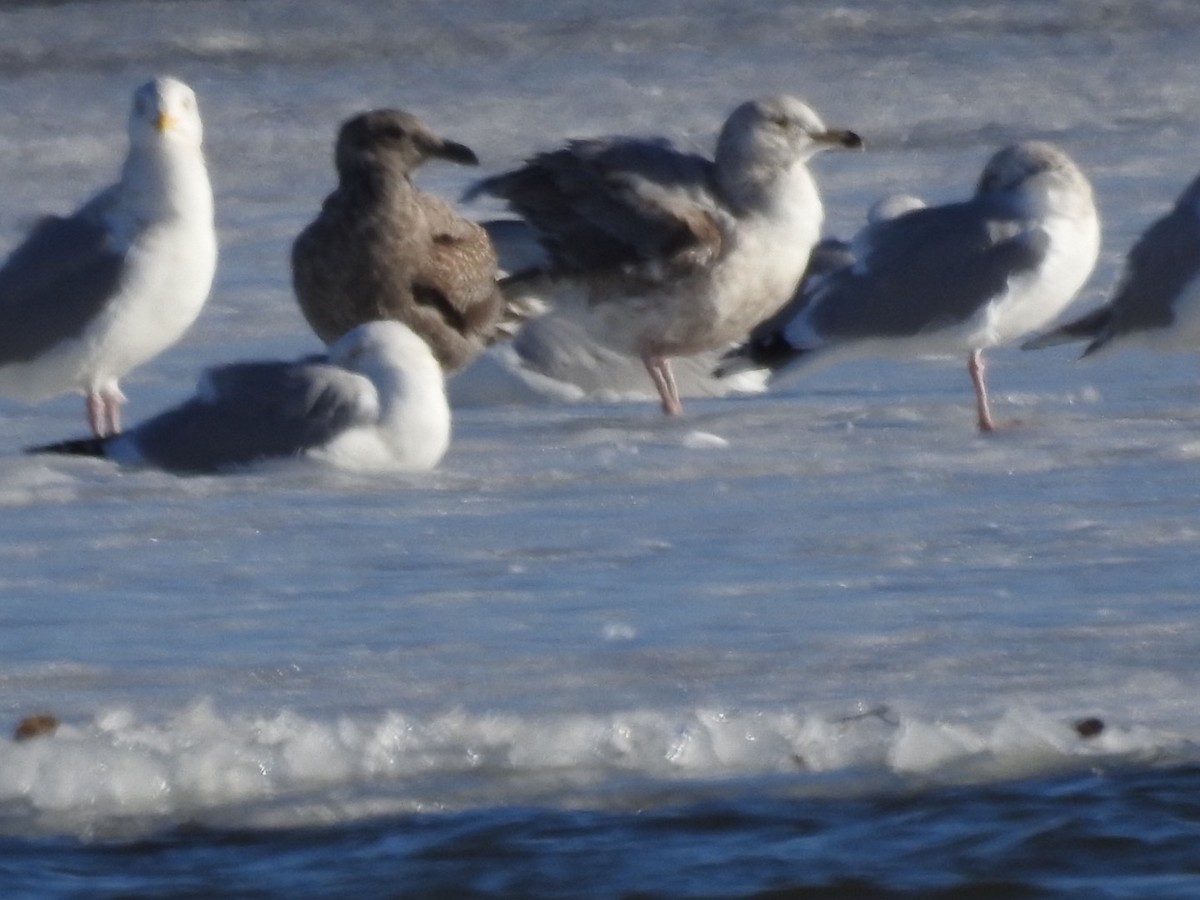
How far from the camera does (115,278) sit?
22.5ft

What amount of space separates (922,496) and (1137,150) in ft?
20.4

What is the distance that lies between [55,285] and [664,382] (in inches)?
68.2

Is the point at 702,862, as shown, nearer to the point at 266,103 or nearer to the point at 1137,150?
the point at 1137,150

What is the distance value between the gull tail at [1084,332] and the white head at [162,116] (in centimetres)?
241

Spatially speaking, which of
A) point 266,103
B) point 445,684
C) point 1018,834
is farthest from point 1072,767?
point 266,103

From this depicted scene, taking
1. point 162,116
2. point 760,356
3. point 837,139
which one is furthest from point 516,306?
point 162,116

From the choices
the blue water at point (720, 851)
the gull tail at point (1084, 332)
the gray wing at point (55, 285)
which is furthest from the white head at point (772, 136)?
the blue water at point (720, 851)

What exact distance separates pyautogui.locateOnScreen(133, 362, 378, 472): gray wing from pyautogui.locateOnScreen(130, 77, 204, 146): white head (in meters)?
1.03

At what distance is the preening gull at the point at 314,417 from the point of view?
6023 mm

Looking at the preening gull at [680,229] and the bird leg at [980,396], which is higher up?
the preening gull at [680,229]

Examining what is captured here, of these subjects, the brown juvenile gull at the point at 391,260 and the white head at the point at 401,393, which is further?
the brown juvenile gull at the point at 391,260

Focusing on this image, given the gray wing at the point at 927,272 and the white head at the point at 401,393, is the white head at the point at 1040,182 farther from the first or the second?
the white head at the point at 401,393

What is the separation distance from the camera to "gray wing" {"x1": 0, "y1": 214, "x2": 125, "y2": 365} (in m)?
6.88

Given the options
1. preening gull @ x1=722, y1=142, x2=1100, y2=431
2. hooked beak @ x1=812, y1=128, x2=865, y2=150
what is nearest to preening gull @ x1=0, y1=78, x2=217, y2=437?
preening gull @ x1=722, y1=142, x2=1100, y2=431
